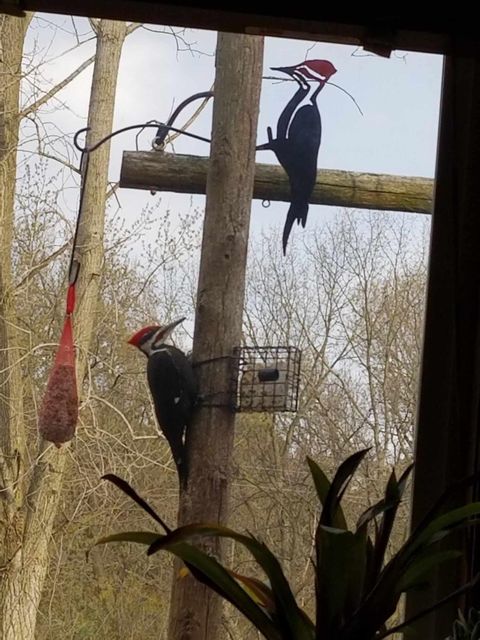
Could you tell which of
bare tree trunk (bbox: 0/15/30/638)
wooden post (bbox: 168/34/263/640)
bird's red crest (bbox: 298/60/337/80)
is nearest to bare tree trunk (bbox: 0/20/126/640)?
bare tree trunk (bbox: 0/15/30/638)

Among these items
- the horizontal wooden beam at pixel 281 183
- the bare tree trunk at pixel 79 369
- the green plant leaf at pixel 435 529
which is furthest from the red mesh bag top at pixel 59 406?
the green plant leaf at pixel 435 529

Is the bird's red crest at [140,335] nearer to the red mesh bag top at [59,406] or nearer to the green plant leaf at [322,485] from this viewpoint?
the red mesh bag top at [59,406]

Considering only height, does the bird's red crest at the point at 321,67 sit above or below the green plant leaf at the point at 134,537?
above

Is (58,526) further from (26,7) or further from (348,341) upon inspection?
(26,7)

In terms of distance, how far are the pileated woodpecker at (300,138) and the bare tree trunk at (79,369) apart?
0.65 ft

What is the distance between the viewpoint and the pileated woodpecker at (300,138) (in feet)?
3.43

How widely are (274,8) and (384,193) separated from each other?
286mm

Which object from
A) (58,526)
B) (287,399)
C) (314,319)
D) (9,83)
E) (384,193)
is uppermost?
(9,83)

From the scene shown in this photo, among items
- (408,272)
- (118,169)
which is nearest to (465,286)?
(408,272)

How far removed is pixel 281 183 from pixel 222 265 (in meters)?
0.13

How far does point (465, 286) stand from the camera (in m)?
0.89

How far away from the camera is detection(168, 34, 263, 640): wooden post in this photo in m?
1.01

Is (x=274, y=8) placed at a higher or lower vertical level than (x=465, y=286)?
higher

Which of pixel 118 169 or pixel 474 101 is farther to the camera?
pixel 118 169
